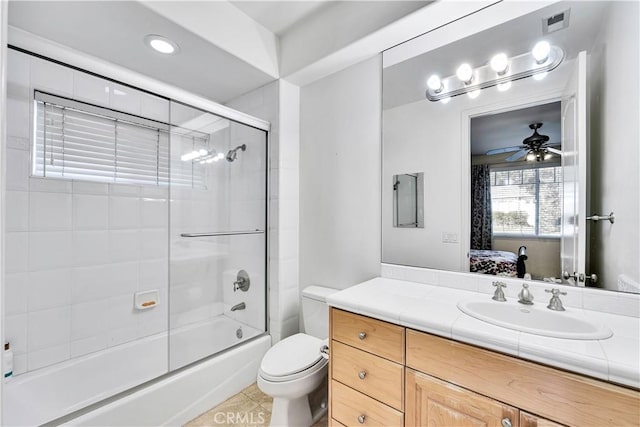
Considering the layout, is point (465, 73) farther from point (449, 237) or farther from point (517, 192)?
point (449, 237)

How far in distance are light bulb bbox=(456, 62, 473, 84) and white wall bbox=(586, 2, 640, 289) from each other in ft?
1.58

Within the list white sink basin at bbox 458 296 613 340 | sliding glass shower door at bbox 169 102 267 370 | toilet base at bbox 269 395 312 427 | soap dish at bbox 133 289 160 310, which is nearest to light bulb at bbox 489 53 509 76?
white sink basin at bbox 458 296 613 340

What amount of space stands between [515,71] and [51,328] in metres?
2.99

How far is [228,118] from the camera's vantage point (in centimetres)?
210

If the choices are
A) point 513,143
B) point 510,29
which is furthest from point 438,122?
point 510,29

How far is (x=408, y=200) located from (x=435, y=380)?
3.22 ft

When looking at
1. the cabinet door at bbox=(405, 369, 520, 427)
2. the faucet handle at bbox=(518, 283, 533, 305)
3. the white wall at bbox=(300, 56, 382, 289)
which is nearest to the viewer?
the cabinet door at bbox=(405, 369, 520, 427)

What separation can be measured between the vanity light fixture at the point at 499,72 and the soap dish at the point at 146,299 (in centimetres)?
238

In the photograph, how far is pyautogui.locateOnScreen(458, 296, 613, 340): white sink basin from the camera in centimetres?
96

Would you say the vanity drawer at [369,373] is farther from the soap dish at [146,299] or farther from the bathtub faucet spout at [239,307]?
the soap dish at [146,299]

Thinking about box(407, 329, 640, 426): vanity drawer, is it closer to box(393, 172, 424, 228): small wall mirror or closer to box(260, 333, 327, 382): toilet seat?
box(260, 333, 327, 382): toilet seat

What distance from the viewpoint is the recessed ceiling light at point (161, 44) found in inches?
65.3

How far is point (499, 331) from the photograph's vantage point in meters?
0.97

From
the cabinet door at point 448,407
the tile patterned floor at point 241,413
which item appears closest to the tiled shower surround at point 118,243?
the tile patterned floor at point 241,413
